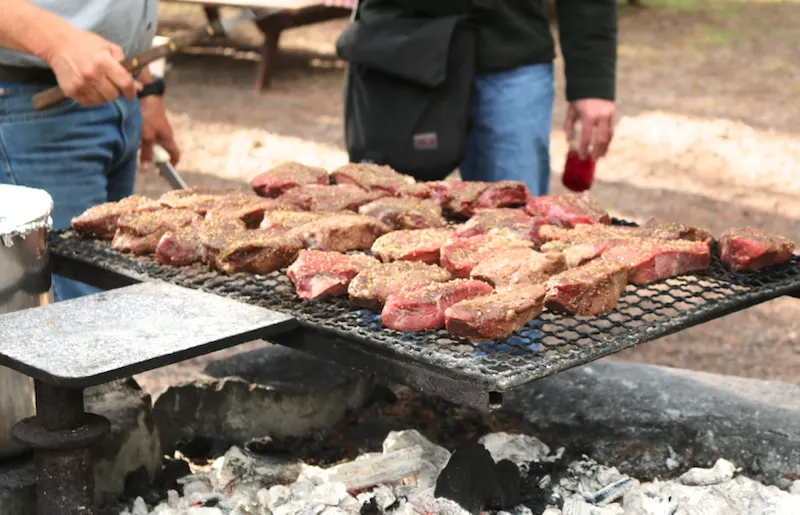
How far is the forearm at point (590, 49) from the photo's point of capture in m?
4.38

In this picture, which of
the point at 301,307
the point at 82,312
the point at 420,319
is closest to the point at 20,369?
the point at 82,312

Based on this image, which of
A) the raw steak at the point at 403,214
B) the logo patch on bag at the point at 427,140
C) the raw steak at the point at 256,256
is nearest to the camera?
the raw steak at the point at 256,256

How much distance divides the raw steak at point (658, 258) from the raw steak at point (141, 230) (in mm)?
1290

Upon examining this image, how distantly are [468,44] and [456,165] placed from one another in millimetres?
499

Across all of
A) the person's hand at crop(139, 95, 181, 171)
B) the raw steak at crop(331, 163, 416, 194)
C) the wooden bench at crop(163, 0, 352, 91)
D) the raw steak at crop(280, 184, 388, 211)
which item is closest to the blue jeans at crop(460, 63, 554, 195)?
the raw steak at crop(331, 163, 416, 194)

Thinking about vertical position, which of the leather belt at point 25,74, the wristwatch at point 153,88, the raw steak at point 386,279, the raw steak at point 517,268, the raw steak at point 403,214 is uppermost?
the leather belt at point 25,74

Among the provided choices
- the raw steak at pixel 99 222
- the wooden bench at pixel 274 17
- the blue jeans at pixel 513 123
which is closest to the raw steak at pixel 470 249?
the raw steak at pixel 99 222

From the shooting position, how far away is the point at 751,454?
3.19 m

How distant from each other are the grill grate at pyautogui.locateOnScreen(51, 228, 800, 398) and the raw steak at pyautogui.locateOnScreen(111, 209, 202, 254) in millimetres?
33

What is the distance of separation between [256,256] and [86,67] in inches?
30.2

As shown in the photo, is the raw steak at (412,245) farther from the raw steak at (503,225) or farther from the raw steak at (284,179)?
the raw steak at (284,179)

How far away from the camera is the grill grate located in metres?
2.29

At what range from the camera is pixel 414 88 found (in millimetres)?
4367

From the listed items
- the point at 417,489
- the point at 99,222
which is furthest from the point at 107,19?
the point at 417,489
